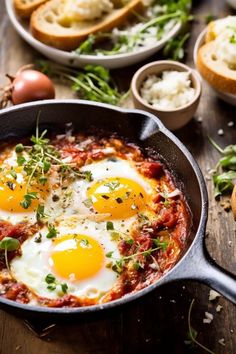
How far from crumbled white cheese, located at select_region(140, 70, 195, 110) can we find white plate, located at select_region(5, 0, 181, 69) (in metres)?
0.42

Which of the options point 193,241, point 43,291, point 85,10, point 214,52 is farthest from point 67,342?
point 85,10

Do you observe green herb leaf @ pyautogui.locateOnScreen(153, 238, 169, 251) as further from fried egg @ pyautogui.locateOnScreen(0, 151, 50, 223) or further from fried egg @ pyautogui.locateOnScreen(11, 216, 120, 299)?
fried egg @ pyautogui.locateOnScreen(0, 151, 50, 223)

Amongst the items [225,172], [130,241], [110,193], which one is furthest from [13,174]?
[225,172]

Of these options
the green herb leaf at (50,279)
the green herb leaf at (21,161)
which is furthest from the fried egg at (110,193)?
the green herb leaf at (50,279)

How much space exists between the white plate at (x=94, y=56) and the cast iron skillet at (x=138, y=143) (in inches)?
37.8

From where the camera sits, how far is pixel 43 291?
317cm

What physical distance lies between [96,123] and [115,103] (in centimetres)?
69

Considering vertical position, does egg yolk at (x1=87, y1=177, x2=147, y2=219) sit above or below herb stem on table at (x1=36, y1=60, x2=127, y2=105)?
above

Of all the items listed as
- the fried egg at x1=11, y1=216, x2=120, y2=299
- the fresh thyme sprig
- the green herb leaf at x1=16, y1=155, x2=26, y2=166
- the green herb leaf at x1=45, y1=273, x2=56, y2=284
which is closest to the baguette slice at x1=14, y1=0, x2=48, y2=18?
the green herb leaf at x1=16, y1=155, x2=26, y2=166

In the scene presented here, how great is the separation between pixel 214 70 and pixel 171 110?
0.49 metres

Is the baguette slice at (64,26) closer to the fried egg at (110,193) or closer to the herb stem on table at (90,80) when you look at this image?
the herb stem on table at (90,80)

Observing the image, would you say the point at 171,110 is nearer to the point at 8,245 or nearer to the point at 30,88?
the point at 30,88

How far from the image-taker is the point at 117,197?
3559 mm

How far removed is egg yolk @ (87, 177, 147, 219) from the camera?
352 centimetres
